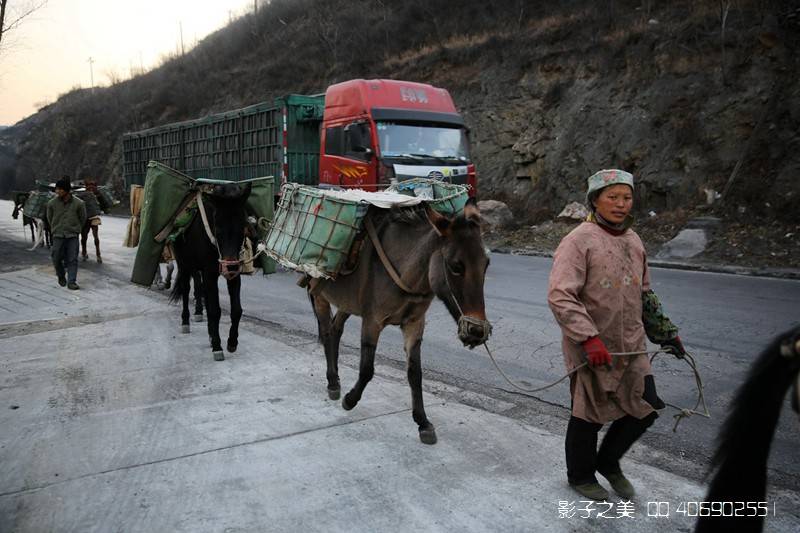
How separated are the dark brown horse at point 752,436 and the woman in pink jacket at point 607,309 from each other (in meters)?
1.31

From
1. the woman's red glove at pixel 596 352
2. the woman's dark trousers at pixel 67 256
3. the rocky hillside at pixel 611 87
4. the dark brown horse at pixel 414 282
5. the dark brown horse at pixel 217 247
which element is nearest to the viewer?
the woman's red glove at pixel 596 352

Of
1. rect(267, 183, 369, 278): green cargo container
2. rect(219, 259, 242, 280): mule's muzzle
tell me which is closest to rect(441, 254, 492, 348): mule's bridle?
rect(267, 183, 369, 278): green cargo container

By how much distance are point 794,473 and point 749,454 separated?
2503 millimetres

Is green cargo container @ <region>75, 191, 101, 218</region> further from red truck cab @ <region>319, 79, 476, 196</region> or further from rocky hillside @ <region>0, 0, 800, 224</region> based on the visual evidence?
rocky hillside @ <region>0, 0, 800, 224</region>

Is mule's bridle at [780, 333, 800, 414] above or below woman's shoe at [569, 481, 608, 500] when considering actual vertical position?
above

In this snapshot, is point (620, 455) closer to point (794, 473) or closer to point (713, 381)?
point (794, 473)

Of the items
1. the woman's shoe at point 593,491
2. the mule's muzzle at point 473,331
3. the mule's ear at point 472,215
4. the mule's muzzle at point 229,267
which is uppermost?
the mule's ear at point 472,215

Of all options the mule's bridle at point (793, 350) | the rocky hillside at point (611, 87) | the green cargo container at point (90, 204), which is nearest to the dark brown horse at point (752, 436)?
the mule's bridle at point (793, 350)

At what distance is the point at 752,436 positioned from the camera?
1692 millimetres

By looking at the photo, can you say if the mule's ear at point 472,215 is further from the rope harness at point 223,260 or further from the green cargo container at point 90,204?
the green cargo container at point 90,204

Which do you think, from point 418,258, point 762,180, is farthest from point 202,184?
point 762,180

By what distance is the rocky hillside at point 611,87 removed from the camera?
14.5 m

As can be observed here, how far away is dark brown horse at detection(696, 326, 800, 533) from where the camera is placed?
5.40 ft

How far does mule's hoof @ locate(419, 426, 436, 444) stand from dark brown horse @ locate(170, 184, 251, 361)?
2876 mm
